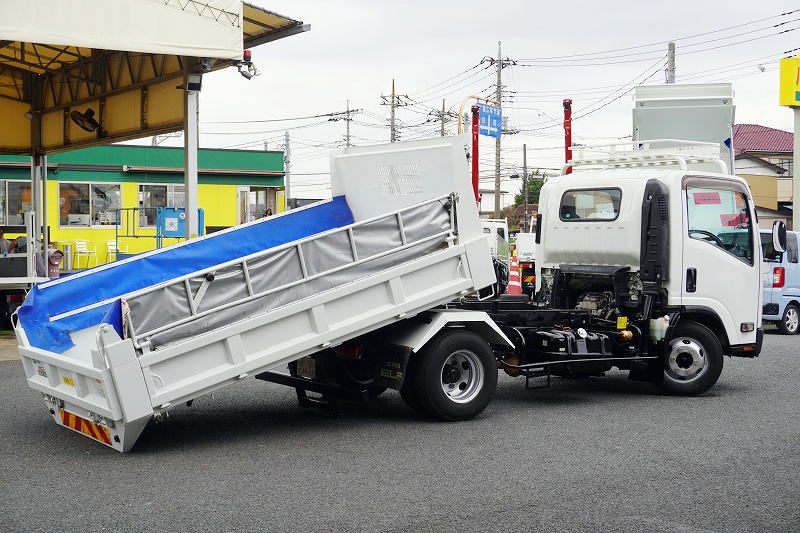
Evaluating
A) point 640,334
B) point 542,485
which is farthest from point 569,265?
point 542,485

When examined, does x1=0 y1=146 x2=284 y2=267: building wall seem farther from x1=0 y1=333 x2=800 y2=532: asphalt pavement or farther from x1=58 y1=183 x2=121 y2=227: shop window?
x1=0 y1=333 x2=800 y2=532: asphalt pavement

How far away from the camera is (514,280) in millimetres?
21094

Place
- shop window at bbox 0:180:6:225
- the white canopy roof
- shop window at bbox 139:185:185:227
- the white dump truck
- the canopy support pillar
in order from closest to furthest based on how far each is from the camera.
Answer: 1. the white dump truck
2. the white canopy roof
3. the canopy support pillar
4. shop window at bbox 0:180:6:225
5. shop window at bbox 139:185:185:227

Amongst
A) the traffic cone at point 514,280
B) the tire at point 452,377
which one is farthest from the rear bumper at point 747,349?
the traffic cone at point 514,280

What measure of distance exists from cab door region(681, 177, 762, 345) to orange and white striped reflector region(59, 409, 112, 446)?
6.22 metres

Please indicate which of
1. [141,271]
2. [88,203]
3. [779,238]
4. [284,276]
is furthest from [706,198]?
[88,203]

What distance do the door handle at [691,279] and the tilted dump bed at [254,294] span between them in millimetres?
2638

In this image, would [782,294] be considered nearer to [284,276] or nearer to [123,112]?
[284,276]

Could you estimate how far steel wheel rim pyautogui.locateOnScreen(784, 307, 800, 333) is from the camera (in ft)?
61.7

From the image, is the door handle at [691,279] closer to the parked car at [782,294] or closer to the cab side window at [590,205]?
the cab side window at [590,205]

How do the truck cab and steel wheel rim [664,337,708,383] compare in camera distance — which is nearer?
the truck cab

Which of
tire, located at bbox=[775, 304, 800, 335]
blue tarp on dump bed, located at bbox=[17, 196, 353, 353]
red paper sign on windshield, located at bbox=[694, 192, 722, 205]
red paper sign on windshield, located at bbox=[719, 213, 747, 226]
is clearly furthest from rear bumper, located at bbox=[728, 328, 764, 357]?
tire, located at bbox=[775, 304, 800, 335]

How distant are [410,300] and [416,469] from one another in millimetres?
1838

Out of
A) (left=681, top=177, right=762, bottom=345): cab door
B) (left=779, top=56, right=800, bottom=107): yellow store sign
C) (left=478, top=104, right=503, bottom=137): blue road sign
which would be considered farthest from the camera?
(left=478, top=104, right=503, bottom=137): blue road sign
